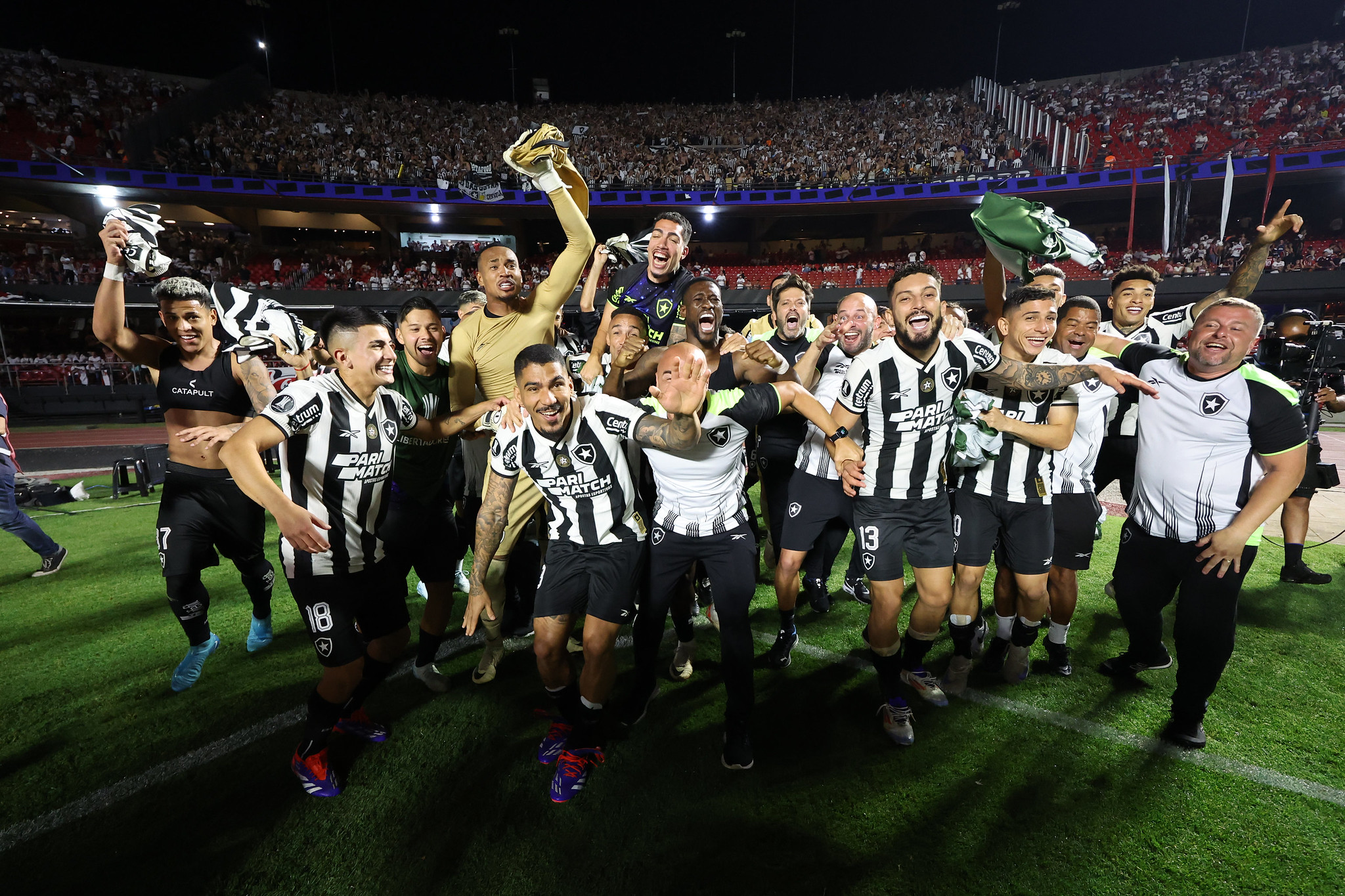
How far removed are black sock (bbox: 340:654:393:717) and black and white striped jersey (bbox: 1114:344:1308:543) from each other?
14.9 feet

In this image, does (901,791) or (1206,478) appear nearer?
(901,791)

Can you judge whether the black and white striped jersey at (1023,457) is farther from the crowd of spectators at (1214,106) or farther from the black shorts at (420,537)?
the crowd of spectators at (1214,106)

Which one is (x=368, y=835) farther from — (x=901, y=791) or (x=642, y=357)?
(x=642, y=357)

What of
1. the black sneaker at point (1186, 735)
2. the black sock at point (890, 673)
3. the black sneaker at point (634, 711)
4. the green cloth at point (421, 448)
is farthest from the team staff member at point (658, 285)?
the black sneaker at point (1186, 735)

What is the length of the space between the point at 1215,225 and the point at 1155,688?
34366mm

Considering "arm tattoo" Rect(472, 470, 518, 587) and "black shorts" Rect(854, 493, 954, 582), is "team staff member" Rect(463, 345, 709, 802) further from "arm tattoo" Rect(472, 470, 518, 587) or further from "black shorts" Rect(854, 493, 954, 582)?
"black shorts" Rect(854, 493, 954, 582)

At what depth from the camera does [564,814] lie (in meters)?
2.76

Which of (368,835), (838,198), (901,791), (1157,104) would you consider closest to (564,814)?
(368,835)

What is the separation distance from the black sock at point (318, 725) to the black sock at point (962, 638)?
146 inches

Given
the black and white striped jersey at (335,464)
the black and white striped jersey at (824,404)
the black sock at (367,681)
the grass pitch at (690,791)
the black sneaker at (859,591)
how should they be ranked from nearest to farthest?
the grass pitch at (690,791) < the black and white striped jersey at (335,464) < the black sock at (367,681) < the black and white striped jersey at (824,404) < the black sneaker at (859,591)

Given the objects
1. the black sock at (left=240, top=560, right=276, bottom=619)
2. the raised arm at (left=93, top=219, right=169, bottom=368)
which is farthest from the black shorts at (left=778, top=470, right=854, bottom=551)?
the raised arm at (left=93, top=219, right=169, bottom=368)

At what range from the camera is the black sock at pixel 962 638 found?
12.2 feet

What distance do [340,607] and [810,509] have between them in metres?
2.95

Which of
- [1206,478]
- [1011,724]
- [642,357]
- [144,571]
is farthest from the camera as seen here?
[144,571]
